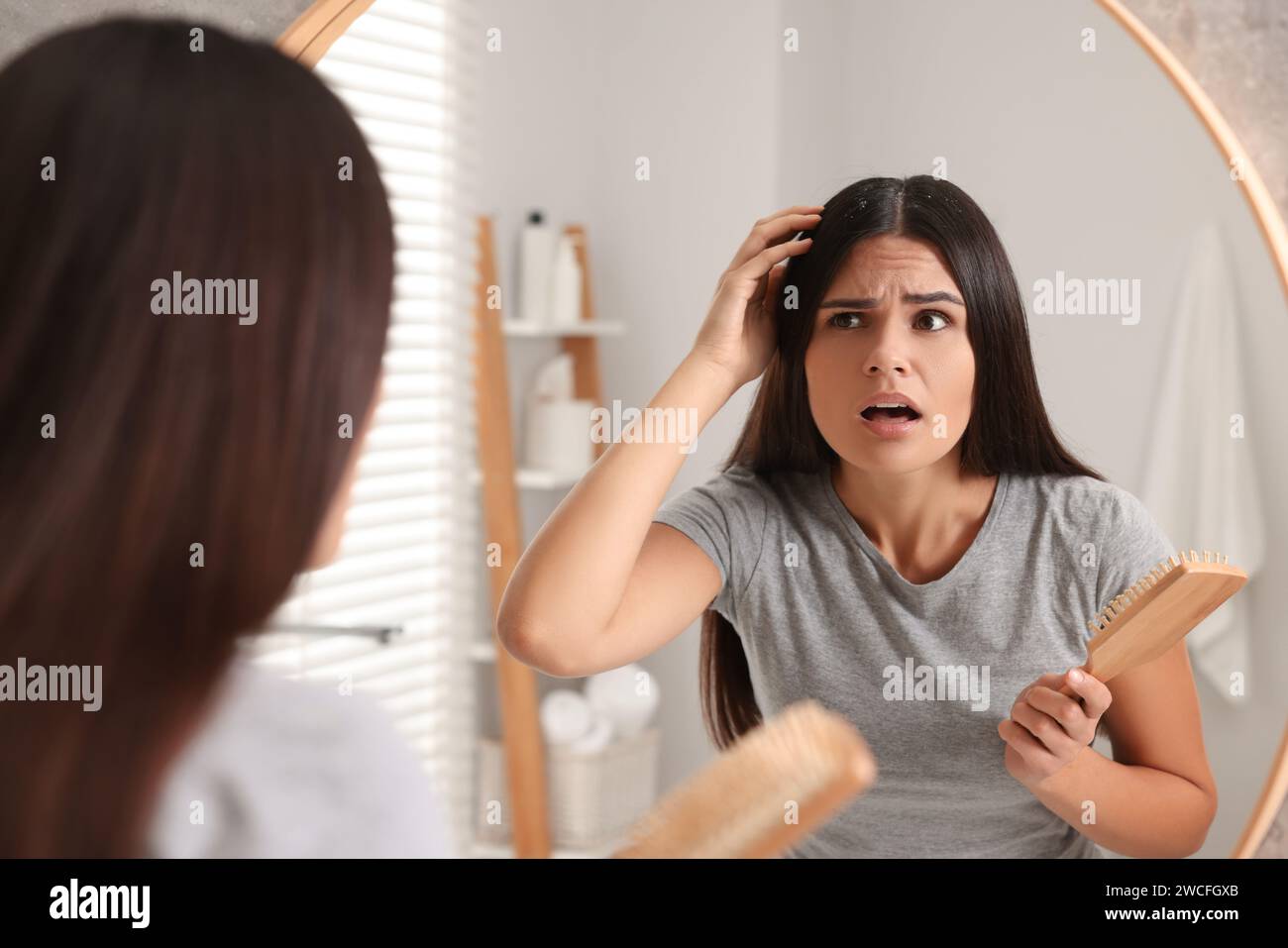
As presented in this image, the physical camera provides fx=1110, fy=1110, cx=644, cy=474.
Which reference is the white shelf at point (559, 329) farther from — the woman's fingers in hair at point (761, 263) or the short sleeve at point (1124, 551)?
the short sleeve at point (1124, 551)

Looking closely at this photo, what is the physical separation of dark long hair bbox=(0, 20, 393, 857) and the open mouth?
348mm

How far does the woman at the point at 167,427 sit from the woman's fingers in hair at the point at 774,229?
32cm

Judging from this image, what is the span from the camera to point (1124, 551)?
22.5 inches

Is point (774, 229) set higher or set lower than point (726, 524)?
higher

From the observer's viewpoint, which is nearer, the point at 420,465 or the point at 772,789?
the point at 772,789

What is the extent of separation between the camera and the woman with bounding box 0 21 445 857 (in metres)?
0.24

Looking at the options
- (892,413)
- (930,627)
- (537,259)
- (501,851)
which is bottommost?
(501,851)

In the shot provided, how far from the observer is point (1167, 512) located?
634 mm

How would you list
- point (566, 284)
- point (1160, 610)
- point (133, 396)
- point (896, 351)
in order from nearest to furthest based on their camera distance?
1. point (133, 396)
2. point (1160, 610)
3. point (896, 351)
4. point (566, 284)

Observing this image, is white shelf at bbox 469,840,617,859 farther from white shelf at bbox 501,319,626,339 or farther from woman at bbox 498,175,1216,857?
white shelf at bbox 501,319,626,339

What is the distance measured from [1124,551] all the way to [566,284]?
424 millimetres

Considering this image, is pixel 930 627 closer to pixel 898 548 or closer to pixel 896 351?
pixel 898 548

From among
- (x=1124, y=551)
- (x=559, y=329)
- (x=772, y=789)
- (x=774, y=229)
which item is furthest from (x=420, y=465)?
(x=772, y=789)
